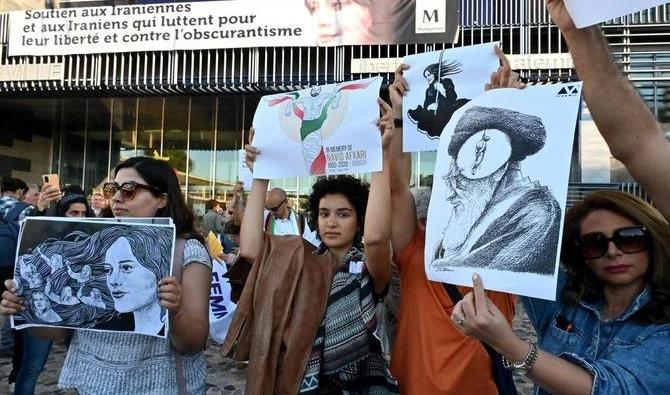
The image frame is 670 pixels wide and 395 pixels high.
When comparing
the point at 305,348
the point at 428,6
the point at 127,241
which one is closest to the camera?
the point at 127,241

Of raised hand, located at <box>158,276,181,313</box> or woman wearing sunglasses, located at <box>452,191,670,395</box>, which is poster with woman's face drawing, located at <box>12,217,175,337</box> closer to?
raised hand, located at <box>158,276,181,313</box>

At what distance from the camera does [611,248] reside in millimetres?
1271

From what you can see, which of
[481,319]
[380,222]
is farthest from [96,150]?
[481,319]

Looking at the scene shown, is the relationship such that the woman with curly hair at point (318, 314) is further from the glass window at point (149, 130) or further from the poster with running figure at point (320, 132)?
the glass window at point (149, 130)

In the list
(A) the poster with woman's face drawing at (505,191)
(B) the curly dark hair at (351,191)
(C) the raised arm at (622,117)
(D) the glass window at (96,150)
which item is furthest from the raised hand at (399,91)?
(D) the glass window at (96,150)

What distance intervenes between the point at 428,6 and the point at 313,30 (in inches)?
101

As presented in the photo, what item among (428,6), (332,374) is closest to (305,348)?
(332,374)

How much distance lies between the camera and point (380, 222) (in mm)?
1942

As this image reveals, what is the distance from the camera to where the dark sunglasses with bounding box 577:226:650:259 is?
1262 millimetres

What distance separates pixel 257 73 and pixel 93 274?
9.73m

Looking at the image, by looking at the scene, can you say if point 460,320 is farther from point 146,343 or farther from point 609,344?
point 146,343

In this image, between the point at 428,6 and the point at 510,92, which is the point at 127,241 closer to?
the point at 510,92

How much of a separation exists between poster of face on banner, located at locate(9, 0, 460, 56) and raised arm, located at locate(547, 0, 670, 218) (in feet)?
30.5

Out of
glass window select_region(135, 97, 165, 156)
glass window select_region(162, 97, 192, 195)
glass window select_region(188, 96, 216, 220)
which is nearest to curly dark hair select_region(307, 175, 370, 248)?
glass window select_region(188, 96, 216, 220)
